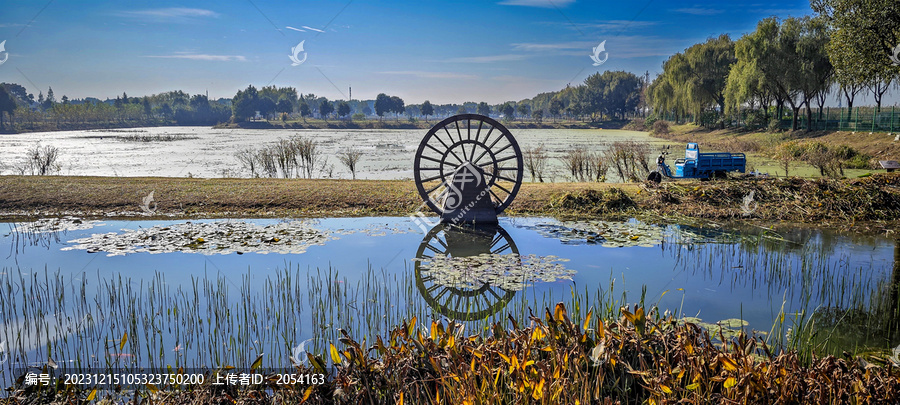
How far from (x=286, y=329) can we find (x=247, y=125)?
83.4 metres

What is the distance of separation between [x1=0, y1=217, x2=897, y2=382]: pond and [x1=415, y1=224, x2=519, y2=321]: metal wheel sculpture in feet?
0.10

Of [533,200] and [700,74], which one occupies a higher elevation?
[700,74]

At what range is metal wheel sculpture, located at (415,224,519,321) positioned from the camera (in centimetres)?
592

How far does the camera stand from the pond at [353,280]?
5057 millimetres

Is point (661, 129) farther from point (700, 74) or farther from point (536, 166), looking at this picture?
point (536, 166)

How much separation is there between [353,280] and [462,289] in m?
Answer: 1.34

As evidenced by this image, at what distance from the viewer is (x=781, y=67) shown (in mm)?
32531

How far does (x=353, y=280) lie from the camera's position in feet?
22.4

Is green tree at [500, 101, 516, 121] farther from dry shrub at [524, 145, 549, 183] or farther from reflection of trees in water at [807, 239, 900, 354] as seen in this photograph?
reflection of trees in water at [807, 239, 900, 354]

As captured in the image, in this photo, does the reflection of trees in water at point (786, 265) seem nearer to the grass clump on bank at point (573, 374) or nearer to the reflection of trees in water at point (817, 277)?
the reflection of trees in water at point (817, 277)

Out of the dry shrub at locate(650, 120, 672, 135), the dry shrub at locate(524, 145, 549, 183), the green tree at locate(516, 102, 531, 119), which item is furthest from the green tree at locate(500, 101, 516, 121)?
the dry shrub at locate(524, 145, 549, 183)

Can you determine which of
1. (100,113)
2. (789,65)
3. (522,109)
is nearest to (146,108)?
(100,113)

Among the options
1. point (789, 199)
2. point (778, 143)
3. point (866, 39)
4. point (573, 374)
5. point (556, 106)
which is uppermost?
point (556, 106)

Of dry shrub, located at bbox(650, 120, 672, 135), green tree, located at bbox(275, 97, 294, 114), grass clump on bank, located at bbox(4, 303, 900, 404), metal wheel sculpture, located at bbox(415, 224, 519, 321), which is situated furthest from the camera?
green tree, located at bbox(275, 97, 294, 114)
